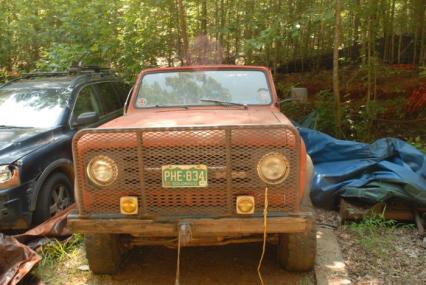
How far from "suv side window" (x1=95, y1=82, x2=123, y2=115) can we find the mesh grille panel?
316 cm

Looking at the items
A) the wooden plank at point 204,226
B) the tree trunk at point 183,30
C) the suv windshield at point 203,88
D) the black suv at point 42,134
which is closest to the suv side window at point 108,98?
the black suv at point 42,134

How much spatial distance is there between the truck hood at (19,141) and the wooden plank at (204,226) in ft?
5.42

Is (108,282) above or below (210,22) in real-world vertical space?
below

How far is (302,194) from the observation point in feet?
11.1

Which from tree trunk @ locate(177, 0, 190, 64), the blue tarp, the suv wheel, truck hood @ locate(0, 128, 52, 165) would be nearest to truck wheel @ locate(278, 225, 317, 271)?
the blue tarp

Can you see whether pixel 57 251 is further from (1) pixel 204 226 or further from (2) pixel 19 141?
(1) pixel 204 226

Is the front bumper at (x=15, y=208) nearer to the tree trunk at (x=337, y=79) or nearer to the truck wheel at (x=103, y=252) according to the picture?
the truck wheel at (x=103, y=252)

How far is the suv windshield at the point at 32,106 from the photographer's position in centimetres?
525

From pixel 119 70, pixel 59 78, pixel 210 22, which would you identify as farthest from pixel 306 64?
pixel 59 78

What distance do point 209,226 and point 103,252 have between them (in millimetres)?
1152

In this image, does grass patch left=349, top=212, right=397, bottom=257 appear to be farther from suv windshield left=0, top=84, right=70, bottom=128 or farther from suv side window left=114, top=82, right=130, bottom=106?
suv side window left=114, top=82, right=130, bottom=106

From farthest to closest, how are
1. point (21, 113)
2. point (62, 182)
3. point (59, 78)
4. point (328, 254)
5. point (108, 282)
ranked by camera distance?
point (59, 78) → point (21, 113) → point (62, 182) → point (328, 254) → point (108, 282)

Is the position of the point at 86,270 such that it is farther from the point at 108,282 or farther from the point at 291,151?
the point at 291,151

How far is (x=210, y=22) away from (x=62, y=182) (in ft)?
25.5
